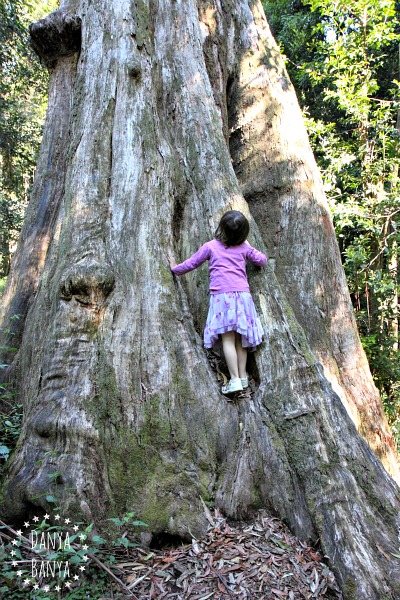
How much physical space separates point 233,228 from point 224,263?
308 mm

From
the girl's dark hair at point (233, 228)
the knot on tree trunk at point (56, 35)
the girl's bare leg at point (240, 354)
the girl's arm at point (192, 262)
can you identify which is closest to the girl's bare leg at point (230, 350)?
the girl's bare leg at point (240, 354)

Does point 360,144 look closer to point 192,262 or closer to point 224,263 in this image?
point 224,263

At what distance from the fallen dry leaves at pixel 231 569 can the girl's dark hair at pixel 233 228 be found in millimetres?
2185

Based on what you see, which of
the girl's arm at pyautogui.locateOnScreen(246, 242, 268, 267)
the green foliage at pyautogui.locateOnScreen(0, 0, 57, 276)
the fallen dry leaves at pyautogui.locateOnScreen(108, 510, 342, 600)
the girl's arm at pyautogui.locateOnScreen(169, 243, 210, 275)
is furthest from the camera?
the green foliage at pyautogui.locateOnScreen(0, 0, 57, 276)

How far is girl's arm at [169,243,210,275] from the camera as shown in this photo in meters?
3.91

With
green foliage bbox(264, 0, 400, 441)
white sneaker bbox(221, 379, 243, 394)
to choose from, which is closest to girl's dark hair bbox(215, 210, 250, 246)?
white sneaker bbox(221, 379, 243, 394)

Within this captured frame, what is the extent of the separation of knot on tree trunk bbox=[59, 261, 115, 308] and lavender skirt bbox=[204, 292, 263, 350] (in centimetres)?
90

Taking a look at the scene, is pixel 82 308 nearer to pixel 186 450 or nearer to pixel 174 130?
pixel 186 450

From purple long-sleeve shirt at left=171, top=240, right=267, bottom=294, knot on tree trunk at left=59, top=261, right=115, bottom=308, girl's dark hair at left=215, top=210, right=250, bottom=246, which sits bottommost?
knot on tree trunk at left=59, top=261, right=115, bottom=308

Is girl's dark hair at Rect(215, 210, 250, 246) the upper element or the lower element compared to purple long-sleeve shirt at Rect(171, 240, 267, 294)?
upper

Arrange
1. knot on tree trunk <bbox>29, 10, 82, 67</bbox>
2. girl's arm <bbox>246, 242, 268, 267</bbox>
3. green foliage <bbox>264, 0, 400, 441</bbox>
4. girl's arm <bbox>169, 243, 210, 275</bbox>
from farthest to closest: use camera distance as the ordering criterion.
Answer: green foliage <bbox>264, 0, 400, 441</bbox>, knot on tree trunk <bbox>29, 10, 82, 67</bbox>, girl's arm <bbox>246, 242, 268, 267</bbox>, girl's arm <bbox>169, 243, 210, 275</bbox>

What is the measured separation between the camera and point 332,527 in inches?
116

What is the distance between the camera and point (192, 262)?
12.9 ft

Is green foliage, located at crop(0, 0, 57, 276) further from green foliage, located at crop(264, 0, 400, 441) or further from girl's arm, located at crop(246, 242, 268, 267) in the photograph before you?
girl's arm, located at crop(246, 242, 268, 267)
